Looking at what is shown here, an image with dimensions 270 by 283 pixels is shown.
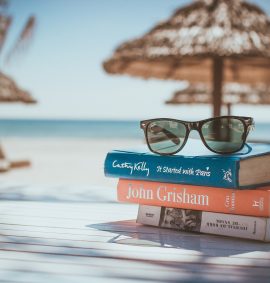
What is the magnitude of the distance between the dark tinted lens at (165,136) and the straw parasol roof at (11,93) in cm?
601

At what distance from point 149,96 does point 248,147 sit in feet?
93.6

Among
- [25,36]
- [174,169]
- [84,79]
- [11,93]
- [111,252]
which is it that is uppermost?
[84,79]

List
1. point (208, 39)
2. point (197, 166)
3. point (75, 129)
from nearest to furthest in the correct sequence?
point (197, 166)
point (208, 39)
point (75, 129)

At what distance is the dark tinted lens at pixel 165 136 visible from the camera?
1156 mm

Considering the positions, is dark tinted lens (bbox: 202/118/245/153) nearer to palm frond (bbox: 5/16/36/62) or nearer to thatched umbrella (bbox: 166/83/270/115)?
thatched umbrella (bbox: 166/83/270/115)

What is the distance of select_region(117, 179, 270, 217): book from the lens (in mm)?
1015

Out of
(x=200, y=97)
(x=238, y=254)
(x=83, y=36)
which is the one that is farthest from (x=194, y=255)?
(x=83, y=36)

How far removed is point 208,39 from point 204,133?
277 cm

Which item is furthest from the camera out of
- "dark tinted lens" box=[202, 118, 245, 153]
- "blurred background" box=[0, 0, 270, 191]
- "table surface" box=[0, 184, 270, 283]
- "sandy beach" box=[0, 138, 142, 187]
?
"blurred background" box=[0, 0, 270, 191]

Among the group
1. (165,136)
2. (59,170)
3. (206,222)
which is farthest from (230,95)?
(206,222)

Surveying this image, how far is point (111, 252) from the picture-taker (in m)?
0.94

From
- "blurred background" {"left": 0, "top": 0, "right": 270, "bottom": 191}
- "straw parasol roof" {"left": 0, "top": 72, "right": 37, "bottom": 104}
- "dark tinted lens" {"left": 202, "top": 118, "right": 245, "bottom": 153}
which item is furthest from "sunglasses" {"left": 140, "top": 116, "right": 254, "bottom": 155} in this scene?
"blurred background" {"left": 0, "top": 0, "right": 270, "bottom": 191}

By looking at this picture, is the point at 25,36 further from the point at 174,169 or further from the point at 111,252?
the point at 111,252

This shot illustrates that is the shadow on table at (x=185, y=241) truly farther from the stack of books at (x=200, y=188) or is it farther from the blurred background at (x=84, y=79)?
the blurred background at (x=84, y=79)
